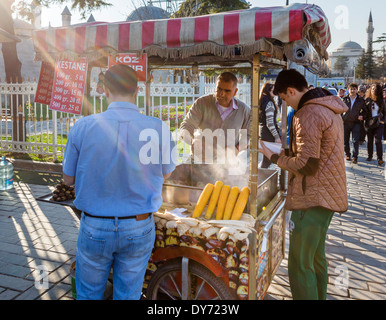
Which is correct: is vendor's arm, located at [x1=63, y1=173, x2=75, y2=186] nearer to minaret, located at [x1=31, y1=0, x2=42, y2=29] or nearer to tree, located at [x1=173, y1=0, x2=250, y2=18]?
minaret, located at [x1=31, y1=0, x2=42, y2=29]

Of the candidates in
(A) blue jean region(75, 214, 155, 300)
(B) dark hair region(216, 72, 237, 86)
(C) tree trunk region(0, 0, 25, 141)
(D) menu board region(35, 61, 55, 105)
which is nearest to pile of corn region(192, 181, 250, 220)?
(A) blue jean region(75, 214, 155, 300)

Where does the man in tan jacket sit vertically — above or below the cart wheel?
above

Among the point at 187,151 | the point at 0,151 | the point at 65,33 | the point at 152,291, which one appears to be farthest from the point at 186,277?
the point at 0,151

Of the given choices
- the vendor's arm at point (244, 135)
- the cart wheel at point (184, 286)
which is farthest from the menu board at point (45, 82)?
the cart wheel at point (184, 286)

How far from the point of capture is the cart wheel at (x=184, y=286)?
285 centimetres

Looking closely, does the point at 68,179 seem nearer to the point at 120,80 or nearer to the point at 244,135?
the point at 120,80

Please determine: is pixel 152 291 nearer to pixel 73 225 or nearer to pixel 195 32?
pixel 195 32

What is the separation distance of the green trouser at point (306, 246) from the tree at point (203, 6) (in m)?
19.0

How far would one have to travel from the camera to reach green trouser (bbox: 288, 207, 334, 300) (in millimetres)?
2832

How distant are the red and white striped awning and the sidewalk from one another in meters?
2.44

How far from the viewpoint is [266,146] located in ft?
10.7

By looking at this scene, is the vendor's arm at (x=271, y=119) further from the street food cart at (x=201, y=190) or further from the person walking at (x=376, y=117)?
the person walking at (x=376, y=117)
